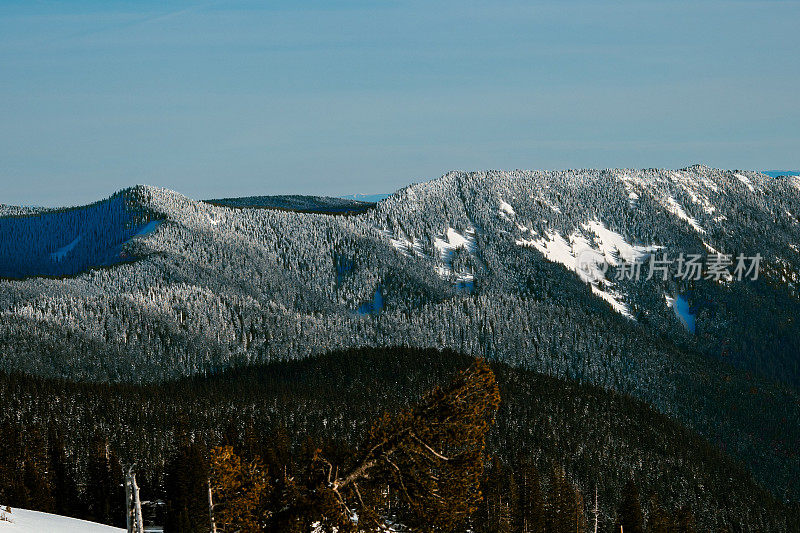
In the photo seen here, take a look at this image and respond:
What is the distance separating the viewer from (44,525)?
42.8 meters

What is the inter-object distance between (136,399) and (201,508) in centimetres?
11382

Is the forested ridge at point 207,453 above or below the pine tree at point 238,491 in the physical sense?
below

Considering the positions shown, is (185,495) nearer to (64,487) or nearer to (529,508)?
(64,487)

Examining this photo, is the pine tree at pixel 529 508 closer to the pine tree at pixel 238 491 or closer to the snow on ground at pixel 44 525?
the snow on ground at pixel 44 525

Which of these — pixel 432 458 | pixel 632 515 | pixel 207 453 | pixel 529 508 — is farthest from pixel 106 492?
pixel 432 458

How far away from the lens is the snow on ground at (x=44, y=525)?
3819 cm

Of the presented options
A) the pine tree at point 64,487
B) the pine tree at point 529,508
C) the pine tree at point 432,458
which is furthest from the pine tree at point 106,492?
the pine tree at point 432,458

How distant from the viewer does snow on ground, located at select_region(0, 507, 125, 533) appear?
38188 mm

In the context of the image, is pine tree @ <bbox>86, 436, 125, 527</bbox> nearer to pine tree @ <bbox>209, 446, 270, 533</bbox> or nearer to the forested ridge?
the forested ridge

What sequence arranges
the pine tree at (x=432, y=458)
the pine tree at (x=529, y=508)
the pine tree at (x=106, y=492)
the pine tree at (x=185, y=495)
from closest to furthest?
the pine tree at (x=432, y=458)
the pine tree at (x=185, y=495)
the pine tree at (x=106, y=492)
the pine tree at (x=529, y=508)

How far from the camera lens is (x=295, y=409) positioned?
621 feet

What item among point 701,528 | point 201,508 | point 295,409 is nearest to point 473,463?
point 201,508

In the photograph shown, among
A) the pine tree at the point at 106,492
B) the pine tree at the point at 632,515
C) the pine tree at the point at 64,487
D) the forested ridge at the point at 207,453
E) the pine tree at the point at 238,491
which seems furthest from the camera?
the pine tree at the point at 632,515

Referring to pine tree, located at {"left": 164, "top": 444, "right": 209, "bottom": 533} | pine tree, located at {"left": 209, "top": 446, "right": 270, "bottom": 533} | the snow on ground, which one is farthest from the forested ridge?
pine tree, located at {"left": 209, "top": 446, "right": 270, "bottom": 533}
